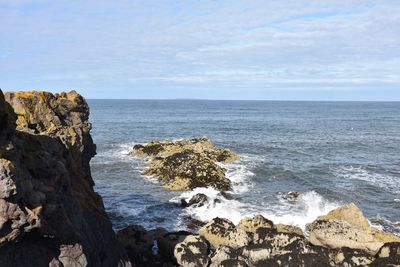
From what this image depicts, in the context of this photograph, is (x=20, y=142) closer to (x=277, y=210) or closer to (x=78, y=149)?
(x=78, y=149)

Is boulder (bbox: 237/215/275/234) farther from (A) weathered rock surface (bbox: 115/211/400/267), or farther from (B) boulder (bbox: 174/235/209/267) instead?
(B) boulder (bbox: 174/235/209/267)

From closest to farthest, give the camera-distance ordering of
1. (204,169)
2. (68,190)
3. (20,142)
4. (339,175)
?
(20,142)
(68,190)
(204,169)
(339,175)

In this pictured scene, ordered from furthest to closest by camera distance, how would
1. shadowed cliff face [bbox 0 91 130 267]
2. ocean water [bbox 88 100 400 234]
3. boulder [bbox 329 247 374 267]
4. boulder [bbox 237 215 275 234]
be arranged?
ocean water [bbox 88 100 400 234], boulder [bbox 237 215 275 234], boulder [bbox 329 247 374 267], shadowed cliff face [bbox 0 91 130 267]

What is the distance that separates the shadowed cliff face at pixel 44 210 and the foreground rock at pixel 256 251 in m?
3.45

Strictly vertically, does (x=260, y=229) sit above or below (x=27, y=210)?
below

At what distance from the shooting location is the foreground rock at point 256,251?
68.1 ft

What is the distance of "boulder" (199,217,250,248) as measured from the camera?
75.2ft

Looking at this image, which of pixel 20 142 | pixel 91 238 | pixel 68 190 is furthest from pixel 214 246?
pixel 20 142

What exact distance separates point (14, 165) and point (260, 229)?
15218mm

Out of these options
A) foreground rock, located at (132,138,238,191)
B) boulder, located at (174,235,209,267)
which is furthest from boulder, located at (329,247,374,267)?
foreground rock, located at (132,138,238,191)

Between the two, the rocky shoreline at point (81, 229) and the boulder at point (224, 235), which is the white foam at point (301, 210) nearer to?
the rocky shoreline at point (81, 229)

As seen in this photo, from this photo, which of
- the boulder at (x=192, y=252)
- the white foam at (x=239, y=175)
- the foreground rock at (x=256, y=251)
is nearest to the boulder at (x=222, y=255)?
the foreground rock at (x=256, y=251)

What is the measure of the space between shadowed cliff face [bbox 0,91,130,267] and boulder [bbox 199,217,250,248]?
581 cm

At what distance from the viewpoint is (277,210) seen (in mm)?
33094
